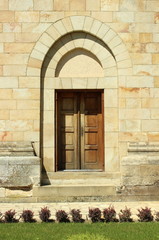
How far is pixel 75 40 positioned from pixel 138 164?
4.19 m

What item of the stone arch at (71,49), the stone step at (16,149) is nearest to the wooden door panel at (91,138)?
the stone arch at (71,49)

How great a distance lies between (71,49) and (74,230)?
5969 millimetres

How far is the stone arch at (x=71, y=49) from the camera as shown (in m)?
10.7

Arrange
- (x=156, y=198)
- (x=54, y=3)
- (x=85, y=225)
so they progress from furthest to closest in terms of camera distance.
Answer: (x=54, y=3) → (x=156, y=198) → (x=85, y=225)

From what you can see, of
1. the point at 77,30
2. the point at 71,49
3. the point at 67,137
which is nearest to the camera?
the point at 77,30

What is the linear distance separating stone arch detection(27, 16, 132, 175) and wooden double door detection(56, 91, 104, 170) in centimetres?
39

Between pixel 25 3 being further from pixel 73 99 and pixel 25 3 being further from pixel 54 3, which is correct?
pixel 73 99

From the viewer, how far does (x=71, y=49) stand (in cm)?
1094

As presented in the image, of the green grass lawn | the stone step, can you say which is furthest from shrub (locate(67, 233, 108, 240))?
the stone step

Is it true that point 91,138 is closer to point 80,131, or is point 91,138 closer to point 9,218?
point 80,131

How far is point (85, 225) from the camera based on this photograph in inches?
280

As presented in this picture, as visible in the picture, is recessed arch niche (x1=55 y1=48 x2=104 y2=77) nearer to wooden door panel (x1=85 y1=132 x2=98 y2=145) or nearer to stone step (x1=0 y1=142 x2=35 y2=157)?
wooden door panel (x1=85 y1=132 x2=98 y2=145)

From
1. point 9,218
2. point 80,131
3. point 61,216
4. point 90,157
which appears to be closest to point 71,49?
point 80,131

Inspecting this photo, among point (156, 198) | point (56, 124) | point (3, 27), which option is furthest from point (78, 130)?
point (3, 27)
